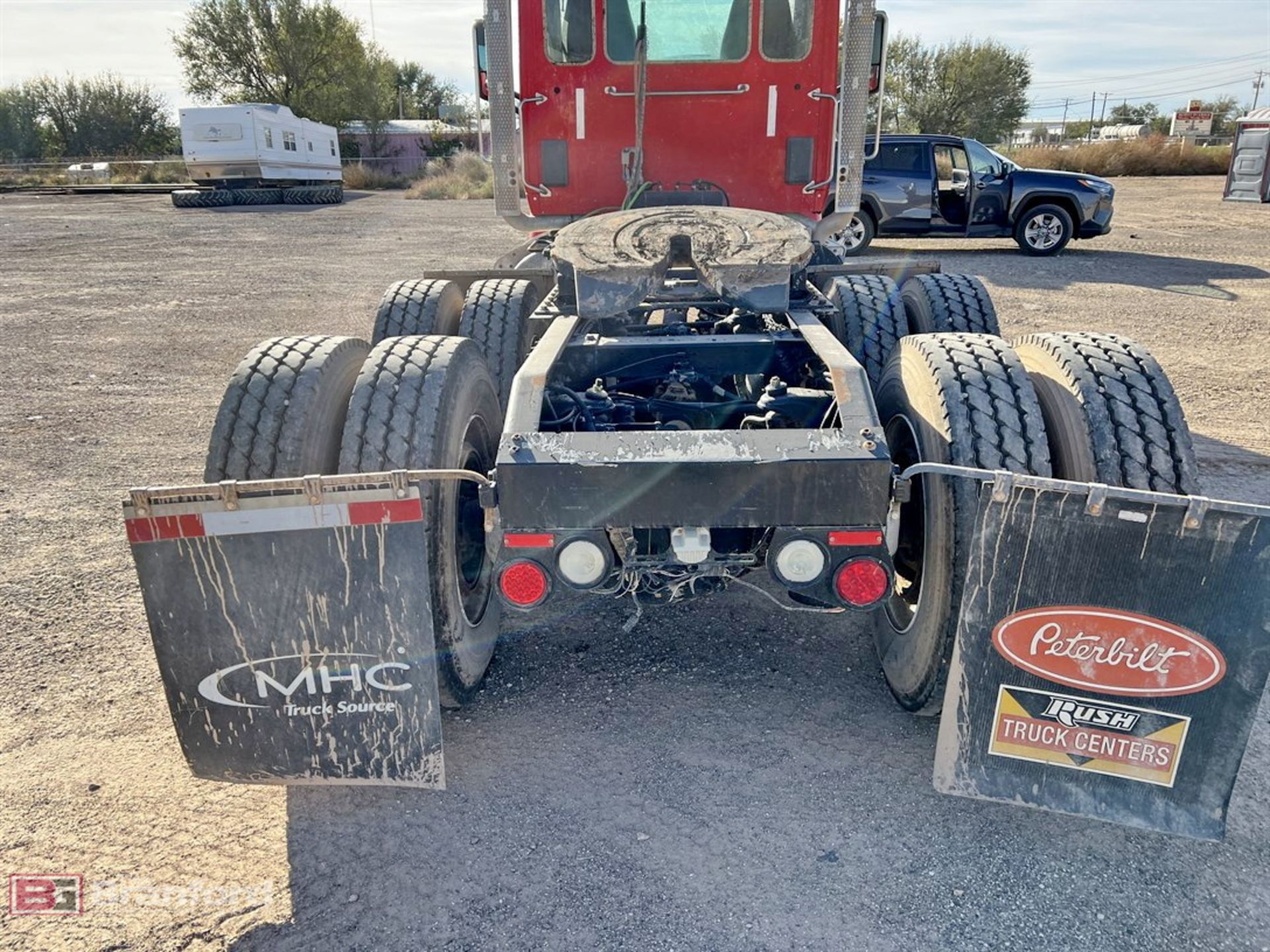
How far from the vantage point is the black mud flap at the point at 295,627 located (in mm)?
2293

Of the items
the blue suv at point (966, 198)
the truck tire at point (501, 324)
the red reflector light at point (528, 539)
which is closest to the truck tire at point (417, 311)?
the truck tire at point (501, 324)

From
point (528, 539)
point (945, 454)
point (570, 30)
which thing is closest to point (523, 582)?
point (528, 539)

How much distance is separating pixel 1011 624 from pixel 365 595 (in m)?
1.69

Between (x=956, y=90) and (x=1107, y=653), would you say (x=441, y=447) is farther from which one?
(x=956, y=90)

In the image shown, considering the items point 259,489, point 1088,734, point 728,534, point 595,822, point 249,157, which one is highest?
point 249,157

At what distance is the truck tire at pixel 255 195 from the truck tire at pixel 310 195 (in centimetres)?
29

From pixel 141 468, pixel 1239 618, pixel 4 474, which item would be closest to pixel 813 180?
pixel 1239 618

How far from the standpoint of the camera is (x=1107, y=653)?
7.45 ft

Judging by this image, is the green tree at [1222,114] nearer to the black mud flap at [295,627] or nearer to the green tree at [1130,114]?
the green tree at [1130,114]

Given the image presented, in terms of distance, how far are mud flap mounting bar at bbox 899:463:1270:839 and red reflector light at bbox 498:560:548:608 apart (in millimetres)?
1056

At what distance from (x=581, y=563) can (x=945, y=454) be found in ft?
3.65

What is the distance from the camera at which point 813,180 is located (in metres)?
5.54

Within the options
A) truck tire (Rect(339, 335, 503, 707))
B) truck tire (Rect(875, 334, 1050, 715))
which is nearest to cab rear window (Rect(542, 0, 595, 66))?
truck tire (Rect(339, 335, 503, 707))

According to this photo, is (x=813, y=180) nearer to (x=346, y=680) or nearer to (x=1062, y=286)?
(x=346, y=680)
